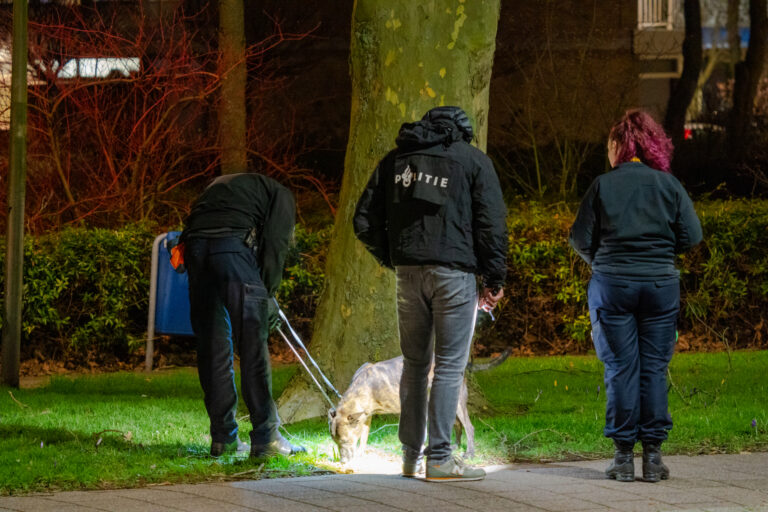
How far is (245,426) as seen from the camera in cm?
799

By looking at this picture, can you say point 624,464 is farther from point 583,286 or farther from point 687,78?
point 687,78

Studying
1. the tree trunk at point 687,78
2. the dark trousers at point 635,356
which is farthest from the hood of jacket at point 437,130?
the tree trunk at point 687,78

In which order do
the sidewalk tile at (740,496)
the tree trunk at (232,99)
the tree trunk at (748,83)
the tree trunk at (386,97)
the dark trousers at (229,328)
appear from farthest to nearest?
the tree trunk at (748,83) < the tree trunk at (232,99) < the tree trunk at (386,97) < the dark trousers at (229,328) < the sidewalk tile at (740,496)

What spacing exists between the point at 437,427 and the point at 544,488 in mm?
605

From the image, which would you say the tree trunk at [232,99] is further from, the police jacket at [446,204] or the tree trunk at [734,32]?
the tree trunk at [734,32]

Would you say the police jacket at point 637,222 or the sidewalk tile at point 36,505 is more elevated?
the police jacket at point 637,222

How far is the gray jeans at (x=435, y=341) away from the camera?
5953 millimetres

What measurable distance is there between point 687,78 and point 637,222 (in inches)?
714

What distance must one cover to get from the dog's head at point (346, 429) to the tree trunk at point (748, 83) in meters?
17.5

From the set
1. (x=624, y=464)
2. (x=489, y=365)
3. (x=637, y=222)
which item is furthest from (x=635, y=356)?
(x=489, y=365)

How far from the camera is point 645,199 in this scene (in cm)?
615

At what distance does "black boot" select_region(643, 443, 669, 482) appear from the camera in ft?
20.1

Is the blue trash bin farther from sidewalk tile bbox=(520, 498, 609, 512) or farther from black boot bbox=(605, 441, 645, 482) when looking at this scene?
sidewalk tile bbox=(520, 498, 609, 512)

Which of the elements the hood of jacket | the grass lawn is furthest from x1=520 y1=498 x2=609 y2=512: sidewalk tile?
the hood of jacket
